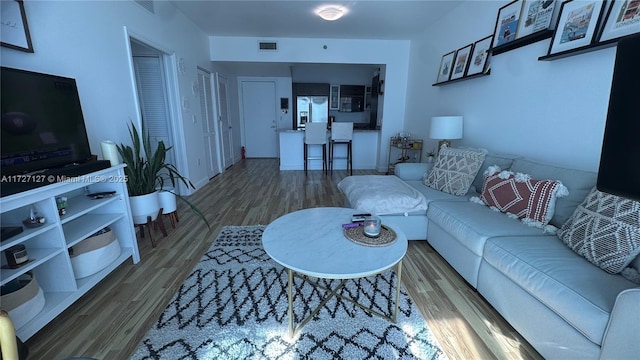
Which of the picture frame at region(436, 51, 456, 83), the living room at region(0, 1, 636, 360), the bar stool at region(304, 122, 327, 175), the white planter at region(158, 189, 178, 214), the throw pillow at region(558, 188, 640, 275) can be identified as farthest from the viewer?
the bar stool at region(304, 122, 327, 175)

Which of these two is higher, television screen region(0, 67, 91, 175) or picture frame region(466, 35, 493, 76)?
picture frame region(466, 35, 493, 76)

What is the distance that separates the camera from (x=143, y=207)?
2.31 metres

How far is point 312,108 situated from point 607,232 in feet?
21.8

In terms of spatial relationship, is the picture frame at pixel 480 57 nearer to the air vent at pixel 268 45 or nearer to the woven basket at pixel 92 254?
the air vent at pixel 268 45

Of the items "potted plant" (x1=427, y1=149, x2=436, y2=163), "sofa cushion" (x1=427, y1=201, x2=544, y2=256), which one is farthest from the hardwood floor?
"potted plant" (x1=427, y1=149, x2=436, y2=163)

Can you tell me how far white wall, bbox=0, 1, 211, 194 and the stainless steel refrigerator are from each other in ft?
13.3

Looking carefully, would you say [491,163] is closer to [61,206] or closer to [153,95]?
[61,206]

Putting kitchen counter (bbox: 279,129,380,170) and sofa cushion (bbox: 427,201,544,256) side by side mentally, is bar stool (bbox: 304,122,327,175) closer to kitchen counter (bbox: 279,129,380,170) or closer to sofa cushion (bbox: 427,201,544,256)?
kitchen counter (bbox: 279,129,380,170)

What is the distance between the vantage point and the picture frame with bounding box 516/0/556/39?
2.08 meters

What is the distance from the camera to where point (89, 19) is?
213 cm

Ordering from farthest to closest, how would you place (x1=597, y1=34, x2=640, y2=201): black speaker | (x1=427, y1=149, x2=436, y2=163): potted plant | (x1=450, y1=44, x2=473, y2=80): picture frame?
(x1=427, y1=149, x2=436, y2=163): potted plant → (x1=450, y1=44, x2=473, y2=80): picture frame → (x1=597, y1=34, x2=640, y2=201): black speaker

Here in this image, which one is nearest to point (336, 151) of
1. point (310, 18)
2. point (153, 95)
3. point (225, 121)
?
point (225, 121)

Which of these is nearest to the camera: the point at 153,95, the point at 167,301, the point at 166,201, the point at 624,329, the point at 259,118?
the point at 624,329

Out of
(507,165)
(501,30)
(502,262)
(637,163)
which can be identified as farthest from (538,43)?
(637,163)
